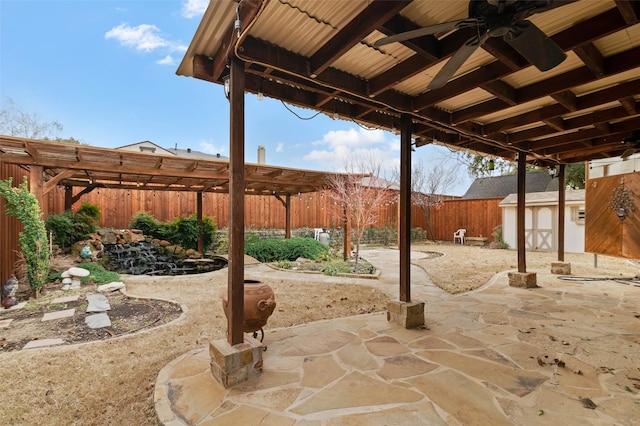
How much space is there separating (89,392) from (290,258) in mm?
6664

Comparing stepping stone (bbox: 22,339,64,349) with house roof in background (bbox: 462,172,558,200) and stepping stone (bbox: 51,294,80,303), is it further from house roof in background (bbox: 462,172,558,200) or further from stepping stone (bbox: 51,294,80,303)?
house roof in background (bbox: 462,172,558,200)

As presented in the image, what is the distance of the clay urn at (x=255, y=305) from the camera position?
8.04 ft

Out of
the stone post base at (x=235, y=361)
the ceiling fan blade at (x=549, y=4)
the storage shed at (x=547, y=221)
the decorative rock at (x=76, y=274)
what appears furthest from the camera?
the storage shed at (x=547, y=221)

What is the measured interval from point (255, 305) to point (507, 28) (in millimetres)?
2492

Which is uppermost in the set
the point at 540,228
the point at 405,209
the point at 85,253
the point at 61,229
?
the point at 405,209

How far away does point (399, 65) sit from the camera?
2.58 meters

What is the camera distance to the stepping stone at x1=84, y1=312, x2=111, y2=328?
11.8 ft

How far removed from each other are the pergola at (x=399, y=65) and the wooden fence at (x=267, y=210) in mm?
5875

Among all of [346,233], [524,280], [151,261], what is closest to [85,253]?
[151,261]

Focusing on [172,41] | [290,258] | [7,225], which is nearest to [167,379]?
[7,225]

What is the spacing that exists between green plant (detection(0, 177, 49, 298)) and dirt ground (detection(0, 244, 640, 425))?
0.82m

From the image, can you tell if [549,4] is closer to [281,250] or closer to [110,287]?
[110,287]

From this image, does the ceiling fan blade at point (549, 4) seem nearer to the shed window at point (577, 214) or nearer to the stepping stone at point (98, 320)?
the stepping stone at point (98, 320)

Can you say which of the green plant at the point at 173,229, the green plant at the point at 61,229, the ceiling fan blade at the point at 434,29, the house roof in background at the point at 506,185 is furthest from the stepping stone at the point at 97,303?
the house roof in background at the point at 506,185
